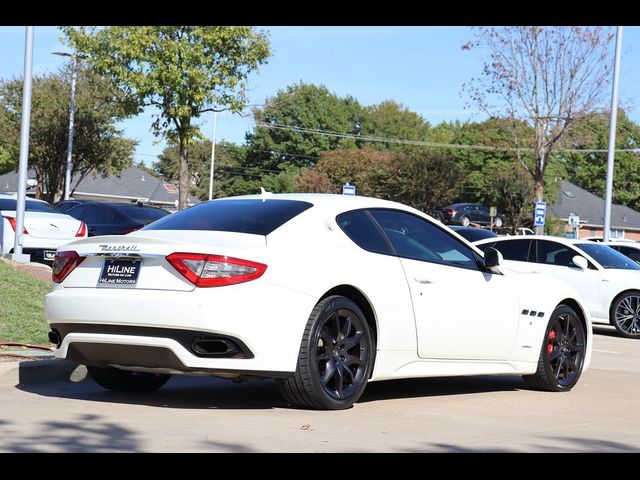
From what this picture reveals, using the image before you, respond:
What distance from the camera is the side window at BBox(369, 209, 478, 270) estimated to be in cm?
799

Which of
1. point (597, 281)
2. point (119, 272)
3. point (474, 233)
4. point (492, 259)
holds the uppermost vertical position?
point (474, 233)

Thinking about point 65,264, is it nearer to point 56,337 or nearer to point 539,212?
point 56,337

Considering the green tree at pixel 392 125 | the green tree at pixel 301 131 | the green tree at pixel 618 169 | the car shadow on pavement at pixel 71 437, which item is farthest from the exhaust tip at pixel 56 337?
the green tree at pixel 618 169

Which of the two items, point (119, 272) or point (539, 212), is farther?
point (539, 212)

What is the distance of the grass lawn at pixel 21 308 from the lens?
10414mm

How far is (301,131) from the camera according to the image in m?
93.4

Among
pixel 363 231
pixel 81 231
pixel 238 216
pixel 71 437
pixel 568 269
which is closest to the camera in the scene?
pixel 71 437

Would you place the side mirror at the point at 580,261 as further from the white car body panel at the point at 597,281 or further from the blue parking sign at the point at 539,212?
the blue parking sign at the point at 539,212

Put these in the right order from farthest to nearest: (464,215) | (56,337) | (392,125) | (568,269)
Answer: (392,125) < (464,215) < (568,269) < (56,337)

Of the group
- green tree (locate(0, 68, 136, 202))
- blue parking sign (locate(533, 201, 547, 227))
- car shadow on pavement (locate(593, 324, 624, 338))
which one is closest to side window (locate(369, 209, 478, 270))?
car shadow on pavement (locate(593, 324, 624, 338))

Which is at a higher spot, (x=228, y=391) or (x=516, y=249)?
(x=516, y=249)

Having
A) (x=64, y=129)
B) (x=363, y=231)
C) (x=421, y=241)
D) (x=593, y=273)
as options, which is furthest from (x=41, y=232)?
(x=64, y=129)

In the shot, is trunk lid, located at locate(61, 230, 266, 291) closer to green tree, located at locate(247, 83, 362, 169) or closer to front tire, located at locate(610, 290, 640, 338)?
front tire, located at locate(610, 290, 640, 338)

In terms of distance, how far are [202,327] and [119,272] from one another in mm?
780
